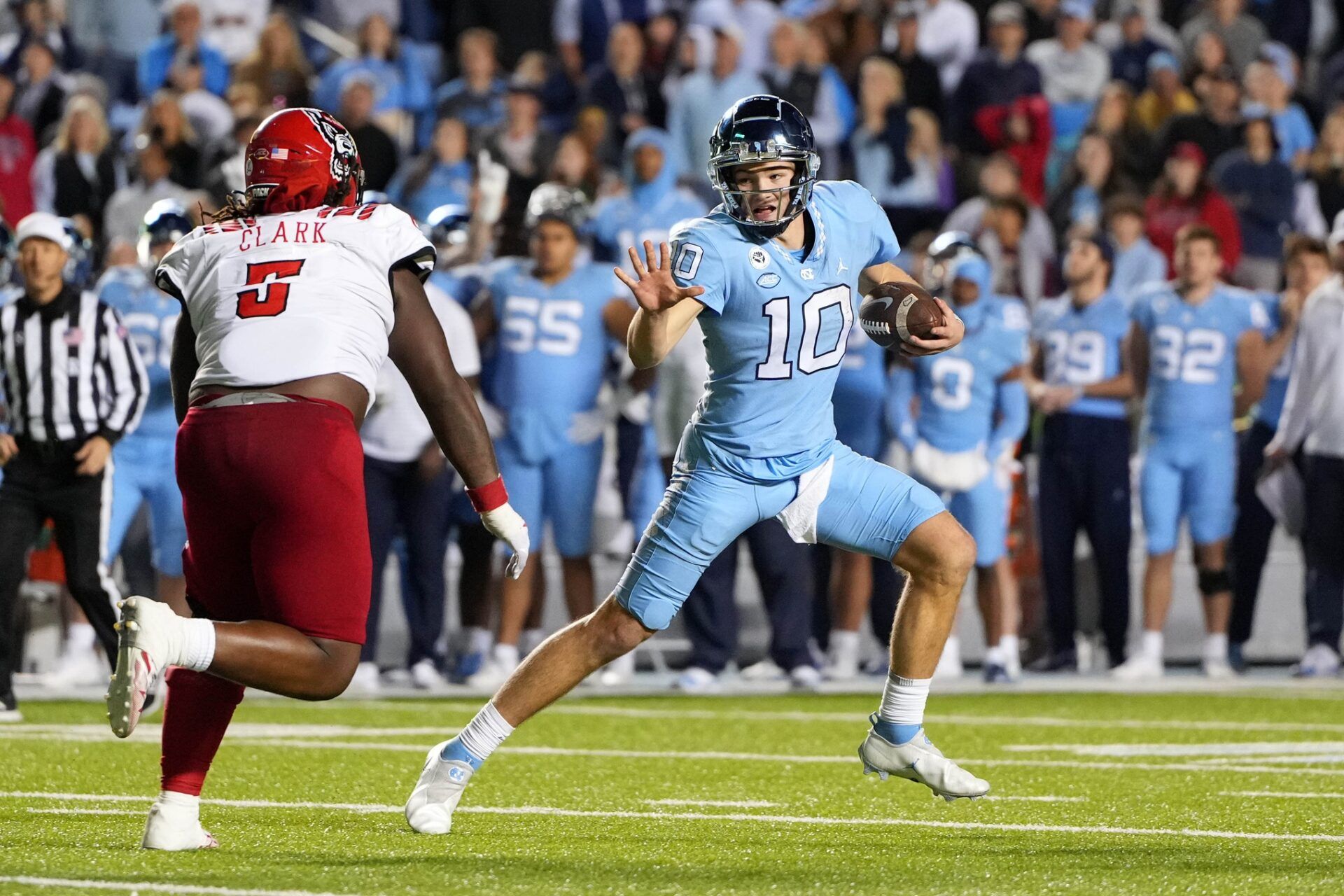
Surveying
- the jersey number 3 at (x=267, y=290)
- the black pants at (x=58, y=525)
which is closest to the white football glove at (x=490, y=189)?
the black pants at (x=58, y=525)

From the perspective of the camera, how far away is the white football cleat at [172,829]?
453 cm

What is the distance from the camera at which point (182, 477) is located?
4445 mm

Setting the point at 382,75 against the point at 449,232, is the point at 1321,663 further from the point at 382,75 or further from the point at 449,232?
the point at 382,75

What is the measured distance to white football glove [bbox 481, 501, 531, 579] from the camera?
15.5ft

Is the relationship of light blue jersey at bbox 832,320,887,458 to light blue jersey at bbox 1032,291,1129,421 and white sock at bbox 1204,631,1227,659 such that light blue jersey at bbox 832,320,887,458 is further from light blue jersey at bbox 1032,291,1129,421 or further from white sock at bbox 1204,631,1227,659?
white sock at bbox 1204,631,1227,659

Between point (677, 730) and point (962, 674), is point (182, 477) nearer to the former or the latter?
point (677, 730)

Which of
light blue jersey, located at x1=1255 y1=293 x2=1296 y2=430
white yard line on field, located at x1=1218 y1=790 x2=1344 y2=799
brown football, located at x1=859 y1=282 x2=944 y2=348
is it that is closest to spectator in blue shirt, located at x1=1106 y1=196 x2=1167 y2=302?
light blue jersey, located at x1=1255 y1=293 x2=1296 y2=430

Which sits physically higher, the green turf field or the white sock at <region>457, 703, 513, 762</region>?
the white sock at <region>457, 703, 513, 762</region>

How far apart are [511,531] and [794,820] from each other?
3.55 ft

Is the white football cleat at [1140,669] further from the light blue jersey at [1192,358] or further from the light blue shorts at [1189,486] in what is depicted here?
the light blue jersey at [1192,358]

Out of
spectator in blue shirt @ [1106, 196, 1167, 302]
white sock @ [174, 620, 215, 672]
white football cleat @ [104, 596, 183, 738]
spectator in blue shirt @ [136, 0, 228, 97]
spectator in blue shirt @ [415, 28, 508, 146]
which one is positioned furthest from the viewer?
spectator in blue shirt @ [136, 0, 228, 97]

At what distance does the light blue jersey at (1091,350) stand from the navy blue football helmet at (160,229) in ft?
12.8

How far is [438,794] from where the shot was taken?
5000 millimetres

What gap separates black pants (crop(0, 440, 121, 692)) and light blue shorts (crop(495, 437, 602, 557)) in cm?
183
